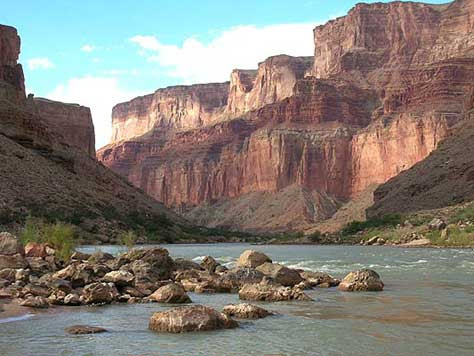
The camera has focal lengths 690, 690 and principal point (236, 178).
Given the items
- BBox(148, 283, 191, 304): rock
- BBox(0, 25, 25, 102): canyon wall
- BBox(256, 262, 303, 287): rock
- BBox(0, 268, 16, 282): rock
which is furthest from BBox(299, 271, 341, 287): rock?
BBox(0, 25, 25, 102): canyon wall

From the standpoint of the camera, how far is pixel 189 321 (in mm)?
15531

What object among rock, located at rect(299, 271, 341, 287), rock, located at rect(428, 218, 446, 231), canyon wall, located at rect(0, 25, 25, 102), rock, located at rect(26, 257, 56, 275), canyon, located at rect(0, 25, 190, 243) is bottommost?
rock, located at rect(299, 271, 341, 287)

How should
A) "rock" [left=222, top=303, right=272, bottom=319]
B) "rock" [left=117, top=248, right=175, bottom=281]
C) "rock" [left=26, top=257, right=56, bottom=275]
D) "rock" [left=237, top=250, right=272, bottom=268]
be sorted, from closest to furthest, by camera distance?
"rock" [left=222, top=303, right=272, bottom=319]
"rock" [left=26, top=257, right=56, bottom=275]
"rock" [left=117, top=248, right=175, bottom=281]
"rock" [left=237, top=250, right=272, bottom=268]

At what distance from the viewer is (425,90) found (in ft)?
458

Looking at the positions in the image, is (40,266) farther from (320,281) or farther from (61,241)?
(320,281)

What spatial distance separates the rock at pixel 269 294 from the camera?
2125cm

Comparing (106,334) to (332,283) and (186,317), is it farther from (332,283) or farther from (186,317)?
(332,283)

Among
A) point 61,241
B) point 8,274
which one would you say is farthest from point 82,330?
point 61,241

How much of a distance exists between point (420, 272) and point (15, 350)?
2351 centimetres

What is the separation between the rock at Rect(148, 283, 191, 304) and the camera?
20.5 m

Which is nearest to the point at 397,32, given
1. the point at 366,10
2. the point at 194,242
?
the point at 366,10

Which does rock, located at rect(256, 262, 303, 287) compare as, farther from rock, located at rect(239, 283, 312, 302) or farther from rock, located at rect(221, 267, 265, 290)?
rock, located at rect(239, 283, 312, 302)

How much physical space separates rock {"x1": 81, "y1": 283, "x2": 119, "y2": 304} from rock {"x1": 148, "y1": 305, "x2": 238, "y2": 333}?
15.3 ft

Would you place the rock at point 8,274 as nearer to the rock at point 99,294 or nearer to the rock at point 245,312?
the rock at point 99,294
